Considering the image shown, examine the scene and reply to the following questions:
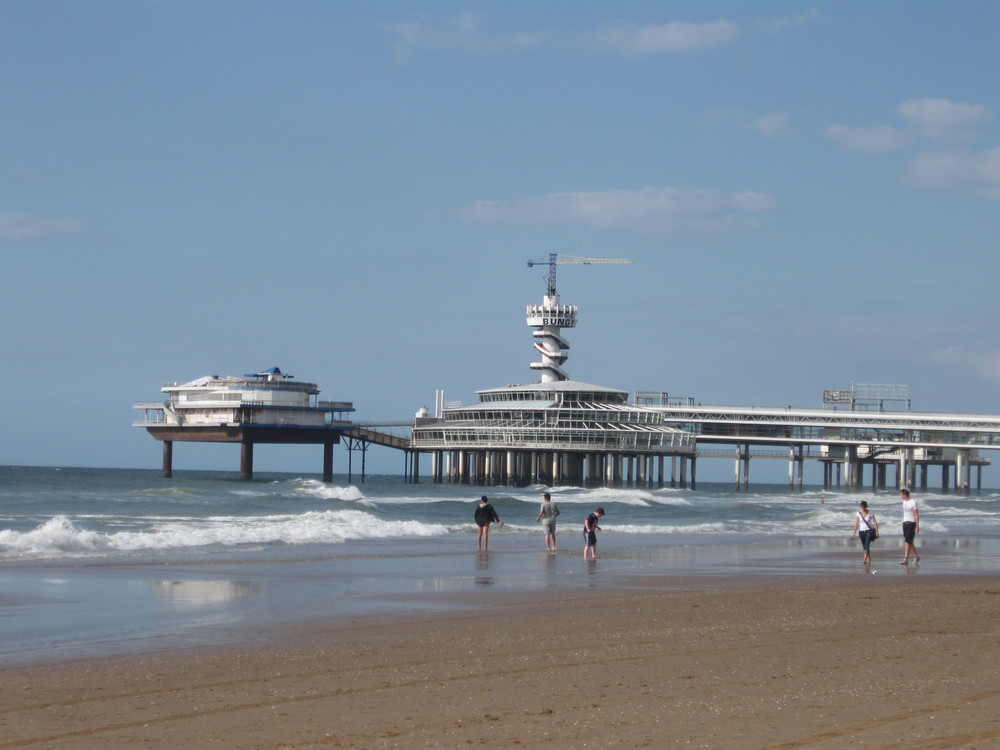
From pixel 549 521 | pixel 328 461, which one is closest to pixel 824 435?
pixel 328 461

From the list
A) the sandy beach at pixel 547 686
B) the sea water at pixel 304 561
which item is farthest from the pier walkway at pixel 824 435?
the sandy beach at pixel 547 686

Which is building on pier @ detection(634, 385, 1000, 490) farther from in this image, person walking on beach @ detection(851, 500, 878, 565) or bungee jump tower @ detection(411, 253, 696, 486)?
person walking on beach @ detection(851, 500, 878, 565)

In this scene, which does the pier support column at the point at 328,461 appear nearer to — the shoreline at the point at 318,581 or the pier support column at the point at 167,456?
the pier support column at the point at 167,456

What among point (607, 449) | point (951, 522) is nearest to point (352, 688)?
point (951, 522)

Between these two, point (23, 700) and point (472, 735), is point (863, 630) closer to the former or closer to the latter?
point (472, 735)

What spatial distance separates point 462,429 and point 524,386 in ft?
19.8

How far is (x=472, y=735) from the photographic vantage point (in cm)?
696

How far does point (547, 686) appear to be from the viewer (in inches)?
336

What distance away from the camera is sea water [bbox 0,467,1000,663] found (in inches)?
494

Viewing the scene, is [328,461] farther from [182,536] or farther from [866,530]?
[866,530]

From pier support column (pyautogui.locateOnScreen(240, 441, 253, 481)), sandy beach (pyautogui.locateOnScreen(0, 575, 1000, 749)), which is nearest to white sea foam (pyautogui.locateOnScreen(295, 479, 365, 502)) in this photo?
pier support column (pyautogui.locateOnScreen(240, 441, 253, 481))

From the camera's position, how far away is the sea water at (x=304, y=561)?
1255cm

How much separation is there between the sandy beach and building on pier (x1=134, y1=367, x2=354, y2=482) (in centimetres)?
7040

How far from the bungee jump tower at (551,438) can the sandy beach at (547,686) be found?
231 feet
